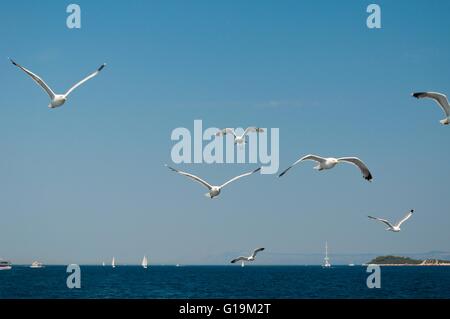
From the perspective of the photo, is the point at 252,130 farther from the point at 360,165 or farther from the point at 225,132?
the point at 360,165

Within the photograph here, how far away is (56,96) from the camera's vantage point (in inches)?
1476

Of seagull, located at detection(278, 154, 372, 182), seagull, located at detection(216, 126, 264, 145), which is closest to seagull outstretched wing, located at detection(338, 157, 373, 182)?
seagull, located at detection(278, 154, 372, 182)

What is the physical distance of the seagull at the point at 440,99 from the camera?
35569mm

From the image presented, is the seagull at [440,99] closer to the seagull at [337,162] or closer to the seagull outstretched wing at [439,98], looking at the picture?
the seagull outstretched wing at [439,98]

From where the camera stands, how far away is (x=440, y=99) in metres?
36.5

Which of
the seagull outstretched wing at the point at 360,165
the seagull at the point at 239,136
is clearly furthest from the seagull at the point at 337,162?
the seagull at the point at 239,136

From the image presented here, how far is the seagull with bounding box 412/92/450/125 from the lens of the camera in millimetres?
35569
